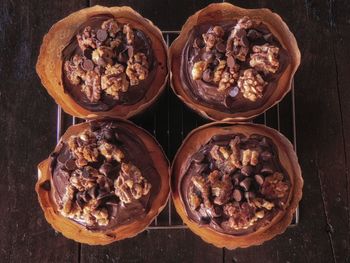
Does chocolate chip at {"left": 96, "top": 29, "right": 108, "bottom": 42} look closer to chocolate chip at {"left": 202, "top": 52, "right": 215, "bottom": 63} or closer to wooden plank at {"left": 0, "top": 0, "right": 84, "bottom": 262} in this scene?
chocolate chip at {"left": 202, "top": 52, "right": 215, "bottom": 63}

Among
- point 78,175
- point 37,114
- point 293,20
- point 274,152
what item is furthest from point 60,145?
point 293,20

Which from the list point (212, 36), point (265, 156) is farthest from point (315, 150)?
point (212, 36)

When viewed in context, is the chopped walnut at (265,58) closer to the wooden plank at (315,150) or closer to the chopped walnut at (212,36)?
the chopped walnut at (212,36)

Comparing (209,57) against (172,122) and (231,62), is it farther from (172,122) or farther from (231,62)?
(172,122)

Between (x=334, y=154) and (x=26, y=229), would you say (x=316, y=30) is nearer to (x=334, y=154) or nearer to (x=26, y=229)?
(x=334, y=154)

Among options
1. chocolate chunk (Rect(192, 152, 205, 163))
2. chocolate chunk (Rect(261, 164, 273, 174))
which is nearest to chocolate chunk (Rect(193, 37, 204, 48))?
chocolate chunk (Rect(192, 152, 205, 163))
